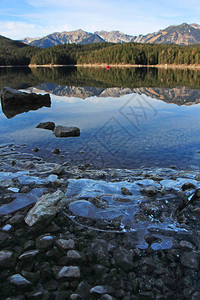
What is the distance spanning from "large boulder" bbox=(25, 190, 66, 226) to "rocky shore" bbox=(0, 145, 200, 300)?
0.9 inches

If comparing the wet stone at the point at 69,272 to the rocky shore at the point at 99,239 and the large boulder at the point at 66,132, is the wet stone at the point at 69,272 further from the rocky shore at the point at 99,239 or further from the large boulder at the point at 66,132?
the large boulder at the point at 66,132

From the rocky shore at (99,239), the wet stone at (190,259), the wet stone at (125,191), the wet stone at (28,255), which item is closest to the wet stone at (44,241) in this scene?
the rocky shore at (99,239)

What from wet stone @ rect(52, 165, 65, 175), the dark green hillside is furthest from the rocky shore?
the dark green hillside

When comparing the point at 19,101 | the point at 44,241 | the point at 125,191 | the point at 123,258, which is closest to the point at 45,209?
the point at 44,241

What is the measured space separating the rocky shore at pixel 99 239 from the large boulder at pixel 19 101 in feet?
57.4

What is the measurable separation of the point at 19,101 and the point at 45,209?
72.3 feet

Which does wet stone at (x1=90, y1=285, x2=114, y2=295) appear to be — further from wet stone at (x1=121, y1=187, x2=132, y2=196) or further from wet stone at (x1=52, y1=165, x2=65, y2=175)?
wet stone at (x1=52, y1=165, x2=65, y2=175)

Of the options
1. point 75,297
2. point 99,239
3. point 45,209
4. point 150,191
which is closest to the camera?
point 75,297

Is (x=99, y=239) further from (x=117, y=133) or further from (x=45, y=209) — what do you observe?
(x=117, y=133)

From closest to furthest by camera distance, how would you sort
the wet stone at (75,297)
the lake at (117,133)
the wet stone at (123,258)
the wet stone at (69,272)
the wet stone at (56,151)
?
1. the wet stone at (75,297)
2. the wet stone at (69,272)
3. the wet stone at (123,258)
4. the lake at (117,133)
5. the wet stone at (56,151)

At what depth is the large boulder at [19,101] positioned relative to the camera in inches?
906

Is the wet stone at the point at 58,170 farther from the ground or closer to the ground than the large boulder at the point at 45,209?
closer to the ground

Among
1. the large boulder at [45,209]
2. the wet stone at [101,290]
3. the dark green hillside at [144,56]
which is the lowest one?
the wet stone at [101,290]

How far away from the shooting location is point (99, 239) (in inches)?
178
